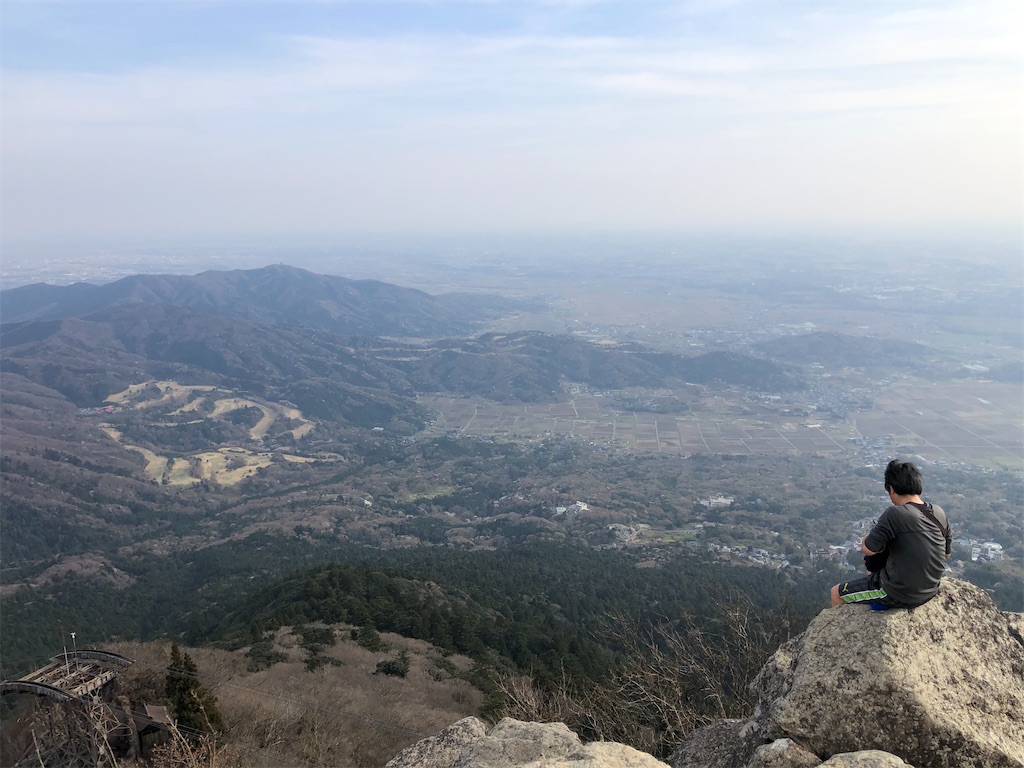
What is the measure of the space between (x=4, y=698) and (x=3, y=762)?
5494mm

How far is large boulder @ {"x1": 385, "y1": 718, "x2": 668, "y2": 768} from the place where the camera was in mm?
7730

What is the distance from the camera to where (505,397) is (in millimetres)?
170000

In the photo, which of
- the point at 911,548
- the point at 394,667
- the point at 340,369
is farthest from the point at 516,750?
the point at 340,369

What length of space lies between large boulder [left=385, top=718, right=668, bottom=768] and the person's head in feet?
14.2

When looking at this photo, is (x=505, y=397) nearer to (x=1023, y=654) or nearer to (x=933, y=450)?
(x=933, y=450)

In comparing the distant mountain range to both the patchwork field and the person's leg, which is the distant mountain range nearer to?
the patchwork field

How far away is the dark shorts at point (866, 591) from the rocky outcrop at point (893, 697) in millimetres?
146

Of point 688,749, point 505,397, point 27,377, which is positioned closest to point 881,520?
point 688,749

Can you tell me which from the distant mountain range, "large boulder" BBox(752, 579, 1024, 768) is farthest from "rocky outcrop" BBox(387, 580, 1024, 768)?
the distant mountain range

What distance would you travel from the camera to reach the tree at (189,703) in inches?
707

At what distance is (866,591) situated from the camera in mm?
7391

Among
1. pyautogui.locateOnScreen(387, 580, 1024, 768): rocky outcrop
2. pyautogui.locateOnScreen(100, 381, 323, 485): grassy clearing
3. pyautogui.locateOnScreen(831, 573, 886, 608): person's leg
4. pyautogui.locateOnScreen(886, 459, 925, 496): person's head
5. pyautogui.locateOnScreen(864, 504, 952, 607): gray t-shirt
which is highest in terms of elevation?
pyautogui.locateOnScreen(886, 459, 925, 496): person's head

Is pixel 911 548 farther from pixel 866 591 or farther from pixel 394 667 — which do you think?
pixel 394 667

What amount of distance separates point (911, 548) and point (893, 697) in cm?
166
